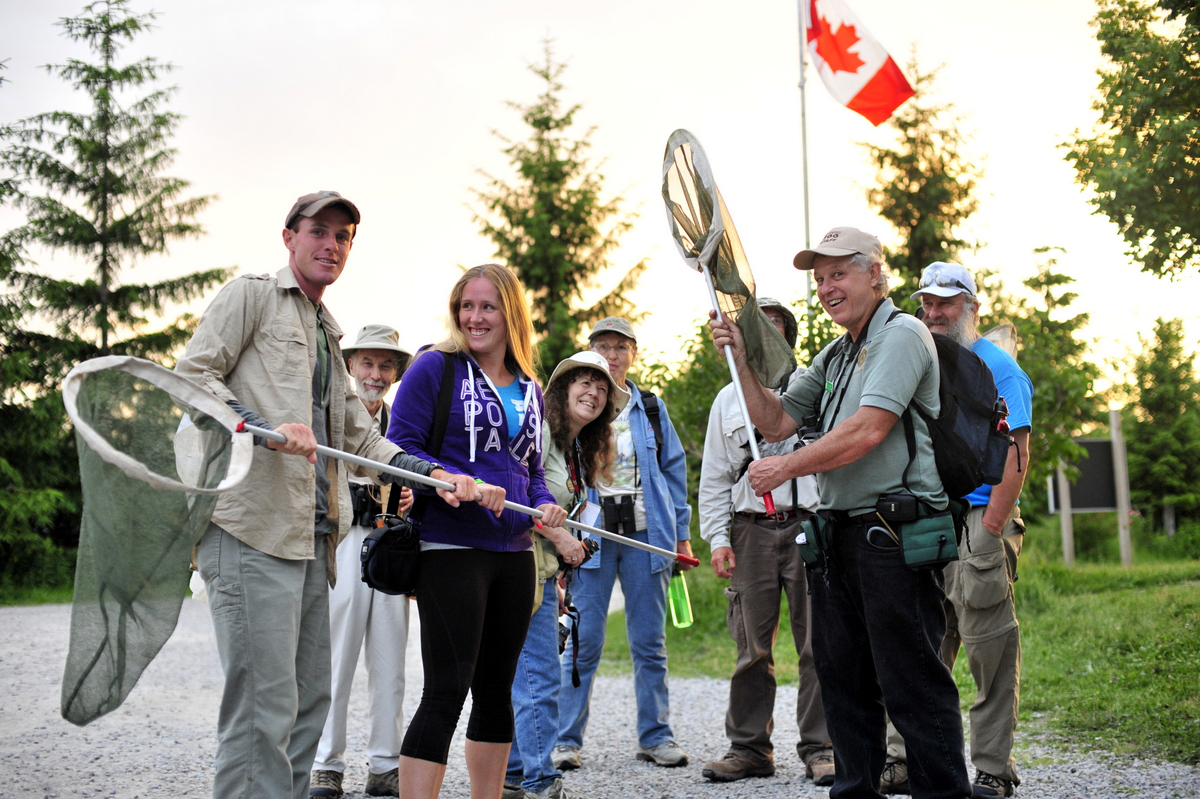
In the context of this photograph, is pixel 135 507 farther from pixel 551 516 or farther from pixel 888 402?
pixel 888 402

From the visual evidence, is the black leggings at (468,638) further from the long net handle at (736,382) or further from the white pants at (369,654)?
the white pants at (369,654)

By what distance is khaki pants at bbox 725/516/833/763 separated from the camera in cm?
541

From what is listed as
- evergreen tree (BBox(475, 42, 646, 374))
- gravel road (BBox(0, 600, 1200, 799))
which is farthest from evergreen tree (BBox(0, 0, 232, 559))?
gravel road (BBox(0, 600, 1200, 799))

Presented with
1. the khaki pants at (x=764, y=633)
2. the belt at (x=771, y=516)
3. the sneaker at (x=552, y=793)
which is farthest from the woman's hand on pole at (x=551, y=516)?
the khaki pants at (x=764, y=633)

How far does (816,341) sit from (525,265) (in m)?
18.1

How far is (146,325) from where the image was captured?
25391 mm

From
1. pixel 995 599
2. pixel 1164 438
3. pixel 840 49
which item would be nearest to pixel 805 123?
pixel 840 49

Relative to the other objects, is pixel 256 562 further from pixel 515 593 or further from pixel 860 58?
pixel 860 58

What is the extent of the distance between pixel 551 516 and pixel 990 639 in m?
2.31

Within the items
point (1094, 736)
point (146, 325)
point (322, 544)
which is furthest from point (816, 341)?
point (146, 325)

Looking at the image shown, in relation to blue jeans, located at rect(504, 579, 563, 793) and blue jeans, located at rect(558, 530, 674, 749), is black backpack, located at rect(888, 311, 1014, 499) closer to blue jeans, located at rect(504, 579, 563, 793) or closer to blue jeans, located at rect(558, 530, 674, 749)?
blue jeans, located at rect(504, 579, 563, 793)

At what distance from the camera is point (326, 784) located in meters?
4.97

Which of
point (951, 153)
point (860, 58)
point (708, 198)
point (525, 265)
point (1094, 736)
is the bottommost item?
point (1094, 736)

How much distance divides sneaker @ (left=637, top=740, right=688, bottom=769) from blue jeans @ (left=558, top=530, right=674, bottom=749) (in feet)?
0.13
